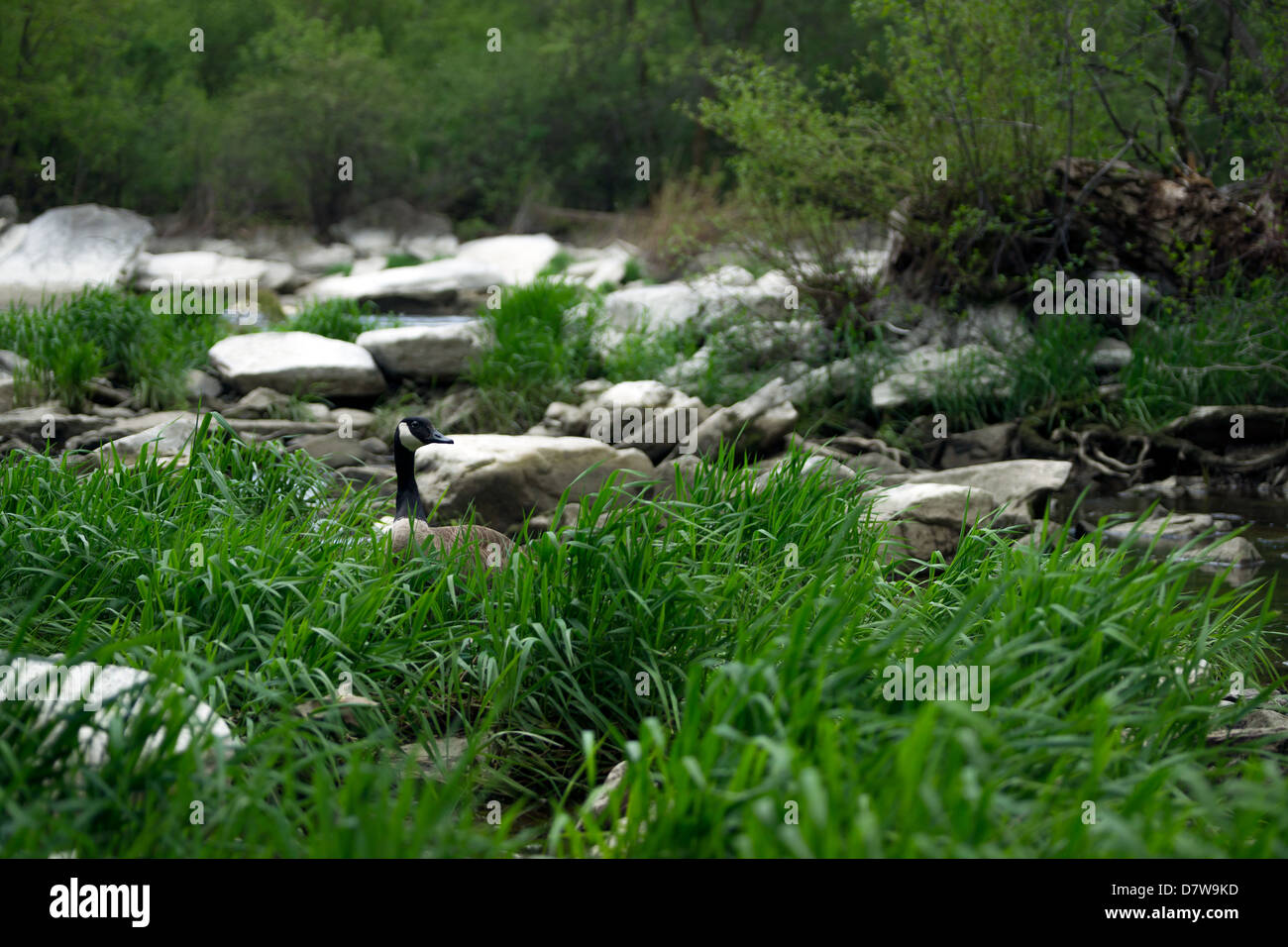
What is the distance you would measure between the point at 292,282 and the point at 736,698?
17.0 metres

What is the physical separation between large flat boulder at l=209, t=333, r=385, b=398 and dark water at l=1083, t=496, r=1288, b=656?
17.7 ft

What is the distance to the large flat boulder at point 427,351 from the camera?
881 cm

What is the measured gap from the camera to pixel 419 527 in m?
3.88

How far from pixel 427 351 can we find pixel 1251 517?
19.7 feet

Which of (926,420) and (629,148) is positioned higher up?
(629,148)

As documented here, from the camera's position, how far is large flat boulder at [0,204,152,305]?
1511 centimetres

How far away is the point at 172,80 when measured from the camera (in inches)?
885

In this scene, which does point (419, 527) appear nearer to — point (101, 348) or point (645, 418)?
point (645, 418)

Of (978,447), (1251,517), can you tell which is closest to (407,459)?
(978,447)

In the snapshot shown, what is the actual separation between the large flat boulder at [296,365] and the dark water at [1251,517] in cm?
541

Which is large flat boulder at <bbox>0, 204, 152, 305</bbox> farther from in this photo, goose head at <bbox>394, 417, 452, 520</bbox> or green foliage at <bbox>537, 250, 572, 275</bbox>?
goose head at <bbox>394, 417, 452, 520</bbox>

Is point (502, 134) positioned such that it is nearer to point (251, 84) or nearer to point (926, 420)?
point (251, 84)

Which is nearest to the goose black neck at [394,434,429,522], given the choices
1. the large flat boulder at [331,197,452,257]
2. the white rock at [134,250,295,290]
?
the white rock at [134,250,295,290]
